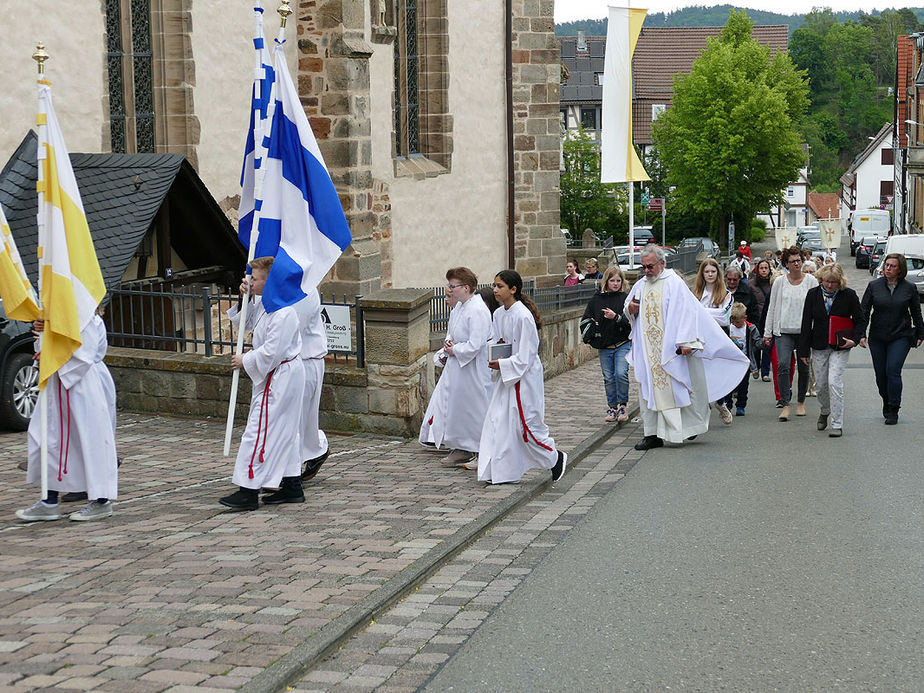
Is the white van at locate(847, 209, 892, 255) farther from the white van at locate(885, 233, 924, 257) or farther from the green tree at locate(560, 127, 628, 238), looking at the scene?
the white van at locate(885, 233, 924, 257)

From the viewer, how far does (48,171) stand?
26.7 feet

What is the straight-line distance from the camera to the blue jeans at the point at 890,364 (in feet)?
42.8

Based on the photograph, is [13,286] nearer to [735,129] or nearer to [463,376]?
[463,376]

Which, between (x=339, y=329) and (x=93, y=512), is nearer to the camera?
(x=93, y=512)

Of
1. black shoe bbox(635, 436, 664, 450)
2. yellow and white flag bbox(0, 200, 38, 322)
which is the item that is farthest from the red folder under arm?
yellow and white flag bbox(0, 200, 38, 322)

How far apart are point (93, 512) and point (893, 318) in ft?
27.4

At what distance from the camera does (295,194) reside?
357 inches

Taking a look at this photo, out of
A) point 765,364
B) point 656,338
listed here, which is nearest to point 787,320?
point 656,338

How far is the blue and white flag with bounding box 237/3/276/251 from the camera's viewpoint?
8.66 m

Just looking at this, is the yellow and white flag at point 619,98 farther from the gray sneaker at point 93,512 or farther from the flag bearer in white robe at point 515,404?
the gray sneaker at point 93,512

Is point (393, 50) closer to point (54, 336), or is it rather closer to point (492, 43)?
point (492, 43)

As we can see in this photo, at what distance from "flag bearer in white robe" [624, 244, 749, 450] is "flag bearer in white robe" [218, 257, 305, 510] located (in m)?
4.36

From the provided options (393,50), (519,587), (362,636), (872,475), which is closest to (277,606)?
(362,636)

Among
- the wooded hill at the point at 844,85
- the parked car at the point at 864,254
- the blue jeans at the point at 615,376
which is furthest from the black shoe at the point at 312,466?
the wooded hill at the point at 844,85
